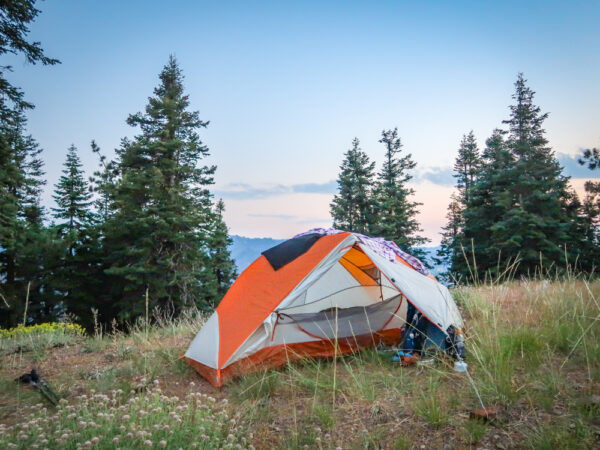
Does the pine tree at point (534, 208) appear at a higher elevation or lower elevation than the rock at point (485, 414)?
higher

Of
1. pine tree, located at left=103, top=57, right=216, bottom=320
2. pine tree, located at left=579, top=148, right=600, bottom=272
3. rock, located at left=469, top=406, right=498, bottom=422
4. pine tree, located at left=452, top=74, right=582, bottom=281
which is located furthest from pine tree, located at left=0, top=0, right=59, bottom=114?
pine tree, located at left=579, top=148, right=600, bottom=272

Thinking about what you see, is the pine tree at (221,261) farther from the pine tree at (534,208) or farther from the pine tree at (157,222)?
the pine tree at (534,208)

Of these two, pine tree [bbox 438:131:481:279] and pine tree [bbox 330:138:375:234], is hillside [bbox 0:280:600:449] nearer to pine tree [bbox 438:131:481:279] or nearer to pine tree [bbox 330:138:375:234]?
pine tree [bbox 330:138:375:234]

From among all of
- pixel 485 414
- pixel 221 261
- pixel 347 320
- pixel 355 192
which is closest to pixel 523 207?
pixel 355 192

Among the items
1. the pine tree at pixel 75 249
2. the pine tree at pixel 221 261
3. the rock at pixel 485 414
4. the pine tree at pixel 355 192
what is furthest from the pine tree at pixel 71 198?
the rock at pixel 485 414

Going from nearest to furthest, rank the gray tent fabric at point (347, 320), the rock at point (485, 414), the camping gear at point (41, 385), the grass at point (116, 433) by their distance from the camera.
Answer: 1. the grass at point (116, 433)
2. the rock at point (485, 414)
3. the camping gear at point (41, 385)
4. the gray tent fabric at point (347, 320)

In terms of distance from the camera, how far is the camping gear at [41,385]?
304 centimetres

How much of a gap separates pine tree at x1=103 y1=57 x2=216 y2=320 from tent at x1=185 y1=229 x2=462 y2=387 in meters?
12.4

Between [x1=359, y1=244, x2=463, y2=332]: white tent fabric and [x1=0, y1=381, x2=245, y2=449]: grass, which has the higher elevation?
[x1=359, y1=244, x2=463, y2=332]: white tent fabric

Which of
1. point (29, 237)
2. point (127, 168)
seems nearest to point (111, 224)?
point (127, 168)

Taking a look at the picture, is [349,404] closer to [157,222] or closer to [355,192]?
[157,222]

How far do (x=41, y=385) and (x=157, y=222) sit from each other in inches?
524

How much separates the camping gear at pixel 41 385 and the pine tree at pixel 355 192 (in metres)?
21.3

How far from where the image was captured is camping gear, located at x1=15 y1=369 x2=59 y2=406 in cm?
304
